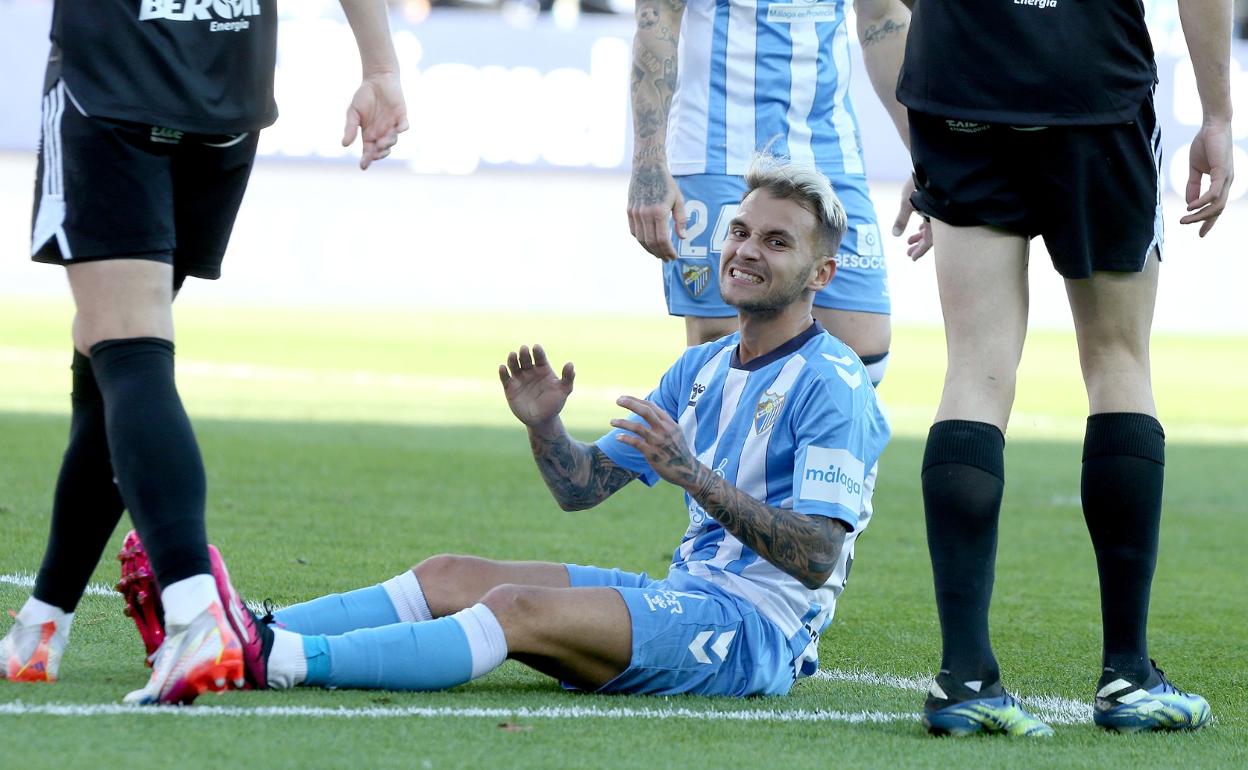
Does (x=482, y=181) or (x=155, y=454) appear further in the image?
(x=482, y=181)

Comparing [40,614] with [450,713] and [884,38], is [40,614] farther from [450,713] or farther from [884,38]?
[884,38]

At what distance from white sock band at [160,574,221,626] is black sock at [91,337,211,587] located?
0.7 inches

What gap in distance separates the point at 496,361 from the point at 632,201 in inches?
464

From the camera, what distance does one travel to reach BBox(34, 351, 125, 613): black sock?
3.34 meters

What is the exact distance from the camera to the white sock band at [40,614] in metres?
3.32

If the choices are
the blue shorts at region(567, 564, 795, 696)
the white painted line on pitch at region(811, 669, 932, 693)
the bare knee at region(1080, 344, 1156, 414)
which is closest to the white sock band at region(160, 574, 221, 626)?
the blue shorts at region(567, 564, 795, 696)

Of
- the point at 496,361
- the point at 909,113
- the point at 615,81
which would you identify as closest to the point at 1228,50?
the point at 909,113

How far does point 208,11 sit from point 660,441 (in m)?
1.13

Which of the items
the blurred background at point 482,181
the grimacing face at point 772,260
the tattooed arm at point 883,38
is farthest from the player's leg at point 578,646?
the blurred background at point 482,181

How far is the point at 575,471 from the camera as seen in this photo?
12.8 feet

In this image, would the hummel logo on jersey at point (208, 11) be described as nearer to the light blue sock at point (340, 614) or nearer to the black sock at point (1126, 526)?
the light blue sock at point (340, 614)

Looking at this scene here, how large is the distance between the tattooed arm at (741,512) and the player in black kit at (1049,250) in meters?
0.22

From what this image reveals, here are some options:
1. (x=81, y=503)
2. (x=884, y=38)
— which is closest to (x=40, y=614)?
(x=81, y=503)

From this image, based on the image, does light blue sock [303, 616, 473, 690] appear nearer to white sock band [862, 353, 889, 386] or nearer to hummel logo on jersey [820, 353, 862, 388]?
hummel logo on jersey [820, 353, 862, 388]
